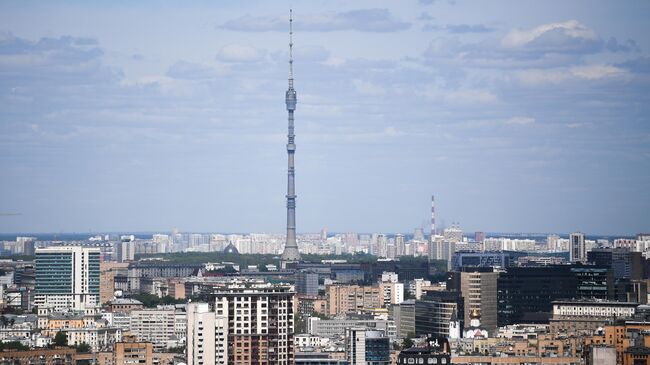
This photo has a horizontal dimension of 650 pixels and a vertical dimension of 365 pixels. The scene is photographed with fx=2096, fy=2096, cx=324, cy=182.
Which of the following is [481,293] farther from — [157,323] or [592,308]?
[157,323]

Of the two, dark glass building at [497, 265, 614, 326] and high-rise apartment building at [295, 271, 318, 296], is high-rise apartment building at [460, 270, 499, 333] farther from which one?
high-rise apartment building at [295, 271, 318, 296]

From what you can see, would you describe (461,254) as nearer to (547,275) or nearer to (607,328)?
(547,275)

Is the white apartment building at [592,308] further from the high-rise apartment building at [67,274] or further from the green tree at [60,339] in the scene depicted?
the high-rise apartment building at [67,274]

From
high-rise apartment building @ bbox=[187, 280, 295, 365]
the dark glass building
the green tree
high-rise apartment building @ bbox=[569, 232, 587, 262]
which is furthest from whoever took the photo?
high-rise apartment building @ bbox=[569, 232, 587, 262]

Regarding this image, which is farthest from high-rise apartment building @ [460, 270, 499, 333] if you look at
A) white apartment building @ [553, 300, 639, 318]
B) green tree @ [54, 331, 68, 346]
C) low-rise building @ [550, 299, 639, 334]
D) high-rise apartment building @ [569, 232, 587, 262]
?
high-rise apartment building @ [569, 232, 587, 262]

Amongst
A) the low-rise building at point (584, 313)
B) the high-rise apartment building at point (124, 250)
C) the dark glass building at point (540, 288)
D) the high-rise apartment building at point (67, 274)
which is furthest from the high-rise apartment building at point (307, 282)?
the low-rise building at point (584, 313)

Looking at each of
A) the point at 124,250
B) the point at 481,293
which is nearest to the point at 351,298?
the point at 481,293
